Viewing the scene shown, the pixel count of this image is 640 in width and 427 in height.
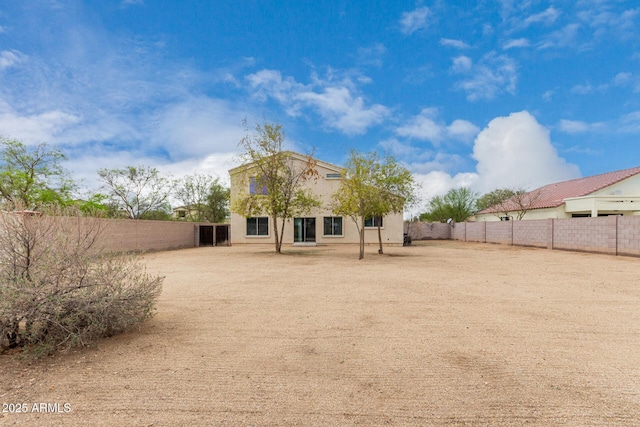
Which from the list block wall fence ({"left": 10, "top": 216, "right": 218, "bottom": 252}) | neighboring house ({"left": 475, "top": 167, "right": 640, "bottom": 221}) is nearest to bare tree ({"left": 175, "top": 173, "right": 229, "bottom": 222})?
block wall fence ({"left": 10, "top": 216, "right": 218, "bottom": 252})

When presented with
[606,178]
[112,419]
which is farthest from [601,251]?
[112,419]

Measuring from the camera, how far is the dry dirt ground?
8.88 feet

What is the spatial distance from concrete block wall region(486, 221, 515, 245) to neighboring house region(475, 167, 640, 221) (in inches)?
187

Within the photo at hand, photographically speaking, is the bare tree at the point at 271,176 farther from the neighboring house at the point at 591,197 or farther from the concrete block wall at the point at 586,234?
the neighboring house at the point at 591,197

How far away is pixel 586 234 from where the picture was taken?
18141 millimetres

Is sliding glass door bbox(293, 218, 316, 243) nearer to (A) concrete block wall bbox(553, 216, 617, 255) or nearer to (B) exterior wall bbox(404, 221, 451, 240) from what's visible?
(B) exterior wall bbox(404, 221, 451, 240)

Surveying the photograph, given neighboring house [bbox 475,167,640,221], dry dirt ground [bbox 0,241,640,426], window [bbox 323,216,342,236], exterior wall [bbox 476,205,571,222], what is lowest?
dry dirt ground [bbox 0,241,640,426]

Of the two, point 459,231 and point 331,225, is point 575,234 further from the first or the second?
point 331,225

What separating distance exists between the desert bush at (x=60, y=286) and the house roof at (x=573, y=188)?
31.5 metres

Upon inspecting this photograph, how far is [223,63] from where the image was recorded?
A: 14.0m

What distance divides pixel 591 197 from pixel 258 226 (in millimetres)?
24095

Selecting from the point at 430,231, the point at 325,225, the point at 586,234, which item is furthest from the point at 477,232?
the point at 325,225

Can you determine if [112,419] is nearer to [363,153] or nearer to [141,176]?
[363,153]

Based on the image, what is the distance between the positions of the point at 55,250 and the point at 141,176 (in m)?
30.6
